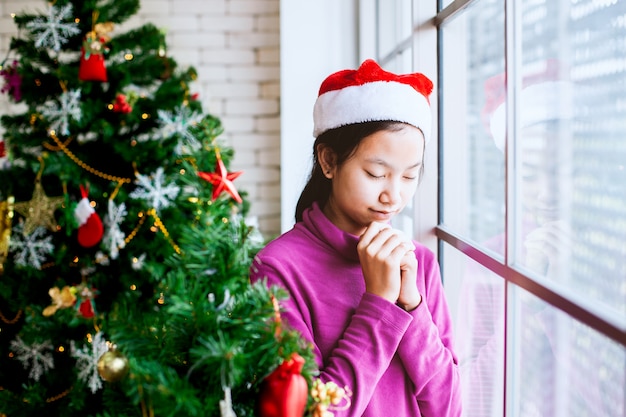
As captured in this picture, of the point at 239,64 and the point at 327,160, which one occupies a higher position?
the point at 239,64

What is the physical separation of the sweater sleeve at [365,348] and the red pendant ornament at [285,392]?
137 millimetres

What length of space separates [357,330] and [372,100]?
33 cm

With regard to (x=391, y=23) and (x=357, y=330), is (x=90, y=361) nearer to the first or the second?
(x=357, y=330)

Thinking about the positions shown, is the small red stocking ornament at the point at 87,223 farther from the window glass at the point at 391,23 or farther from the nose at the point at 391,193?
the nose at the point at 391,193

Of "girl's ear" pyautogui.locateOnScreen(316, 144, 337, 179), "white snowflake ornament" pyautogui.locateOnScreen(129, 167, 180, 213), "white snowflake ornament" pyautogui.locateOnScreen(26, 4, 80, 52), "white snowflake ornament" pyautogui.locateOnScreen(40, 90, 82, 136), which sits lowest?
"white snowflake ornament" pyautogui.locateOnScreen(129, 167, 180, 213)

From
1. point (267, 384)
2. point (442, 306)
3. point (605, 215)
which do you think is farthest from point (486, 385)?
point (267, 384)

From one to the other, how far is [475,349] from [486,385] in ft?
0.30

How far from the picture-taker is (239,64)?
3027 mm

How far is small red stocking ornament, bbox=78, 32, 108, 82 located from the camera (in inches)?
72.9

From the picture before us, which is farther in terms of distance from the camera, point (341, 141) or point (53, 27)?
point (53, 27)

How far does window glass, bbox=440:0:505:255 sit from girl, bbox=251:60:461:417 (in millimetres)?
323

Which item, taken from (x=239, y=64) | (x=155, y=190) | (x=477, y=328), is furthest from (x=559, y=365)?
(x=239, y=64)

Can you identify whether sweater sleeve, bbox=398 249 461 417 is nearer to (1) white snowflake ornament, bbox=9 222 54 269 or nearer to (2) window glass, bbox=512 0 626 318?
(2) window glass, bbox=512 0 626 318

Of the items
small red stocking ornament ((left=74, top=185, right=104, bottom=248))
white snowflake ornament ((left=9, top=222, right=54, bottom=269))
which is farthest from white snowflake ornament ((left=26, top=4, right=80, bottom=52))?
white snowflake ornament ((left=9, top=222, right=54, bottom=269))
